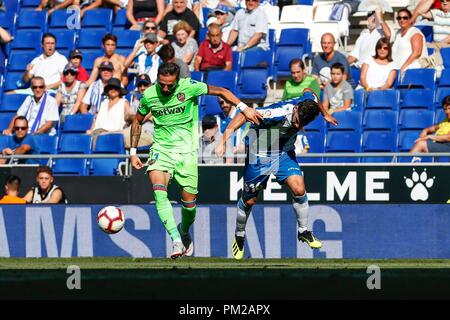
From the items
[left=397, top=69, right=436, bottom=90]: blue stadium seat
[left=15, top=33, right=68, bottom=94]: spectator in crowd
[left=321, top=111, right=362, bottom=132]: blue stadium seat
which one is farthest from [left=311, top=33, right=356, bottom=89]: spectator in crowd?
[left=15, top=33, right=68, bottom=94]: spectator in crowd

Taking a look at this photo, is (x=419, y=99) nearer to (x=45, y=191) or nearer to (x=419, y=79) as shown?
(x=419, y=79)

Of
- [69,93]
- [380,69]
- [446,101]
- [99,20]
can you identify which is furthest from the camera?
[99,20]

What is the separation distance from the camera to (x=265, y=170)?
1455cm

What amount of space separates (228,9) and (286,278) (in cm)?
1351

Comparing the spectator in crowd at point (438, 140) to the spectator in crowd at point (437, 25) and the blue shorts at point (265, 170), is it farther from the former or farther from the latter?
the blue shorts at point (265, 170)

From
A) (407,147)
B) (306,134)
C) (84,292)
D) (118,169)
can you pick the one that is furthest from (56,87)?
(84,292)

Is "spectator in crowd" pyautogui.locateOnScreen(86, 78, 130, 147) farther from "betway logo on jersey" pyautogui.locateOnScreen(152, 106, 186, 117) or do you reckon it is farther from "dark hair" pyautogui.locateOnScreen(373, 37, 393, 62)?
"betway logo on jersey" pyautogui.locateOnScreen(152, 106, 186, 117)

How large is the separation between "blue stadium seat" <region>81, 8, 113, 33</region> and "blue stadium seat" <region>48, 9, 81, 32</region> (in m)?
0.20

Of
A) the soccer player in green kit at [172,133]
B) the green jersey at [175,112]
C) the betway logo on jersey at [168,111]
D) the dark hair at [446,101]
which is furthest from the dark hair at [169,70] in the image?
the dark hair at [446,101]

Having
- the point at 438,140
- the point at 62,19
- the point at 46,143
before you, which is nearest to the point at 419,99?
the point at 438,140

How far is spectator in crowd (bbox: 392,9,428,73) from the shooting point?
64.2 ft

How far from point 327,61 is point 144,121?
3348 millimetres

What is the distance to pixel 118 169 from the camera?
18.3 m
